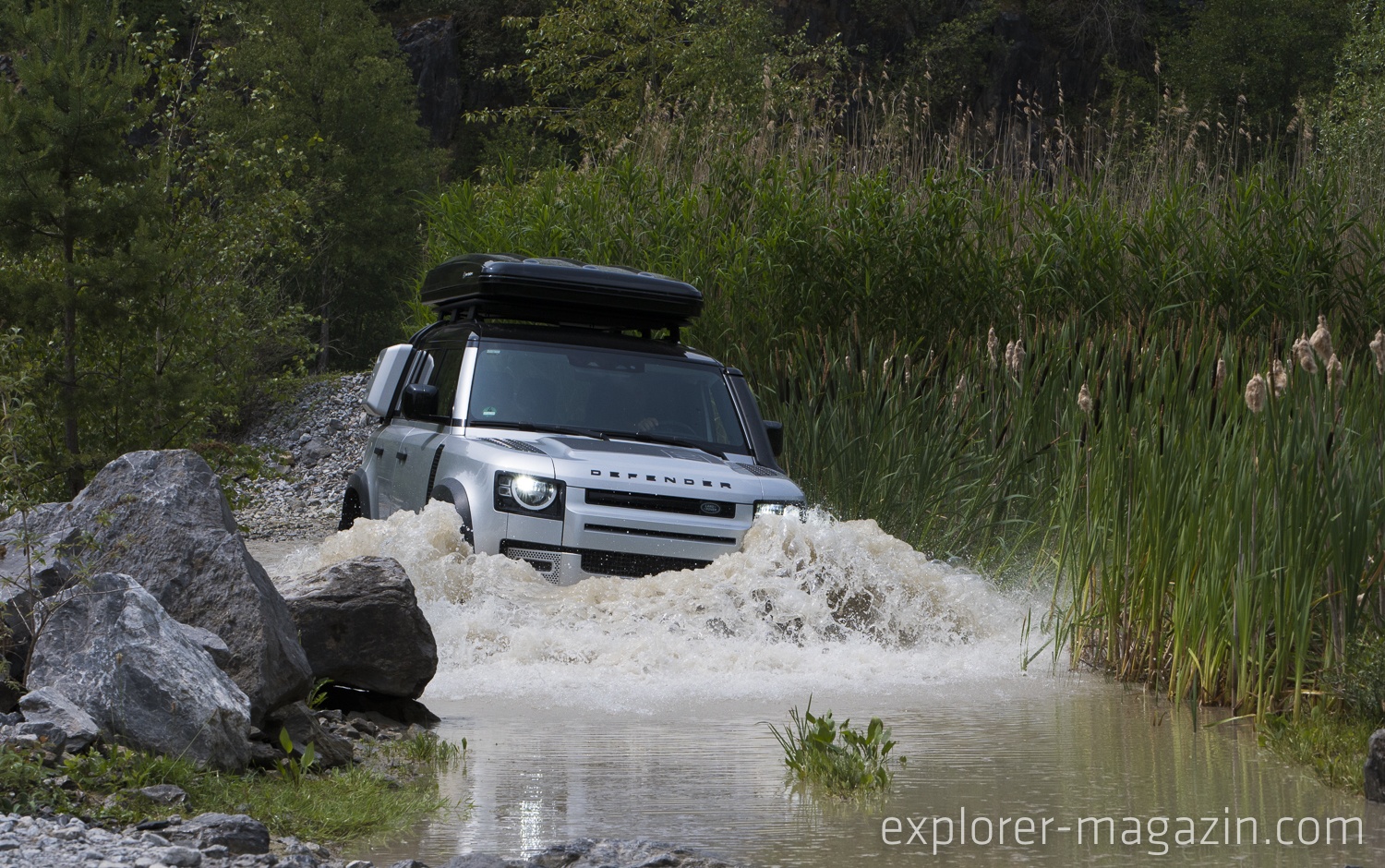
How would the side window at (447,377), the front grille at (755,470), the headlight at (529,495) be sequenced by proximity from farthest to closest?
the side window at (447,377), the front grille at (755,470), the headlight at (529,495)

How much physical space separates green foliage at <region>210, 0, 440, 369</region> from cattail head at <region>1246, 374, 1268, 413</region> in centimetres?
3558

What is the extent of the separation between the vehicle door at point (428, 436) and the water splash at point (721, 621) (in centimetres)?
38

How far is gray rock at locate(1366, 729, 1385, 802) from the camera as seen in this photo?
4836 mm

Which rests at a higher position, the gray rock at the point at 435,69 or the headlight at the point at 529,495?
the gray rock at the point at 435,69

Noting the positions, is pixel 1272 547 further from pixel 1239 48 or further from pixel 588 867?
pixel 1239 48

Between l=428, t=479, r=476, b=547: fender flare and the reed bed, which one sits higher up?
the reed bed

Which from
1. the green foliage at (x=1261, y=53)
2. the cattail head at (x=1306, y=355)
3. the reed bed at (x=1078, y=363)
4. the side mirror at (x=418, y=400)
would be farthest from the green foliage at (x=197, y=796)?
the green foliage at (x=1261, y=53)

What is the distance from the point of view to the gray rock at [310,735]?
17.3ft

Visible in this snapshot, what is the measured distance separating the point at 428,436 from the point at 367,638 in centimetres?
294

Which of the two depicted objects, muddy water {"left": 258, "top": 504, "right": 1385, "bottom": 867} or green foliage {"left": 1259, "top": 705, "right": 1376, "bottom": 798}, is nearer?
muddy water {"left": 258, "top": 504, "right": 1385, "bottom": 867}

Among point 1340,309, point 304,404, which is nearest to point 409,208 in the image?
point 304,404

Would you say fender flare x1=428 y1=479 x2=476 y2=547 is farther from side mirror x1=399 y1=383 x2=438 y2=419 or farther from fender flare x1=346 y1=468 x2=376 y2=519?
fender flare x1=346 y1=468 x2=376 y2=519

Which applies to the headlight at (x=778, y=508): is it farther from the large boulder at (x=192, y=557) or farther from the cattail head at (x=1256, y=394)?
the large boulder at (x=192, y=557)

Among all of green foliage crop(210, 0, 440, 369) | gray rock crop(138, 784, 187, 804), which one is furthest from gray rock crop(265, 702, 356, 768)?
green foliage crop(210, 0, 440, 369)
